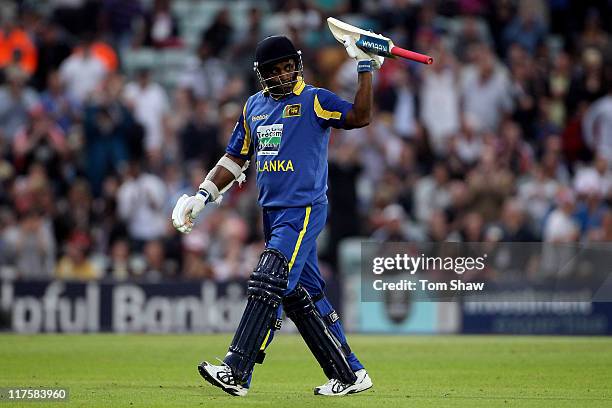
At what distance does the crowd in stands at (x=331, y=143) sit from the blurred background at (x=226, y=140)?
0.11 ft

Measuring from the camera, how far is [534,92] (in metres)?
20.7

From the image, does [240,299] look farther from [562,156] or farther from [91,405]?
[91,405]

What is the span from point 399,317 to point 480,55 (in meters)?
5.05

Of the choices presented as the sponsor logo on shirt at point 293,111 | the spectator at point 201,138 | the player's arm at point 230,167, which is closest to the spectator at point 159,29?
the spectator at point 201,138

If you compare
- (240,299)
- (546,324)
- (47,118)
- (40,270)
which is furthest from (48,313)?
(546,324)

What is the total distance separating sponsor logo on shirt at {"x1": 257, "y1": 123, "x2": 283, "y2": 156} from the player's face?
295mm

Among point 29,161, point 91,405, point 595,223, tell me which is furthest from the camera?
point 29,161

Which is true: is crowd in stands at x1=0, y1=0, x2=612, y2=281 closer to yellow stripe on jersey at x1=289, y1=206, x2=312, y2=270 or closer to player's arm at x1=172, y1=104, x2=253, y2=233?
player's arm at x1=172, y1=104, x2=253, y2=233

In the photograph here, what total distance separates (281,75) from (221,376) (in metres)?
2.24

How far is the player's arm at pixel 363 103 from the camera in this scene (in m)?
8.98

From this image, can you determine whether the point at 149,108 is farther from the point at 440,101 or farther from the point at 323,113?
the point at 323,113

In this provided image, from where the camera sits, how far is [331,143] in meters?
19.4

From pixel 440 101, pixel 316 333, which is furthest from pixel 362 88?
pixel 440 101

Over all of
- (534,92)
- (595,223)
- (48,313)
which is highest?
(534,92)
